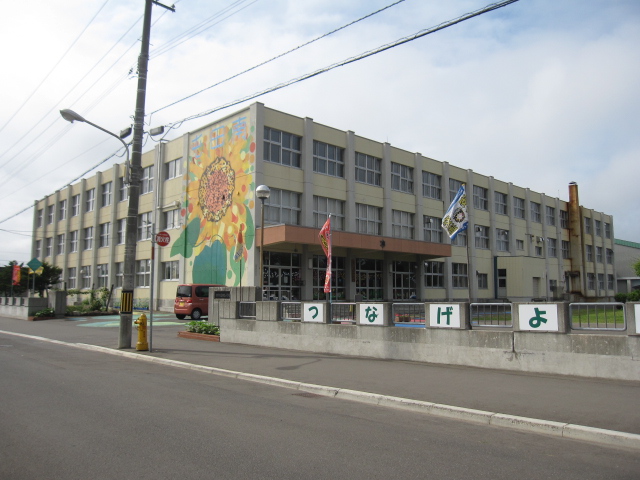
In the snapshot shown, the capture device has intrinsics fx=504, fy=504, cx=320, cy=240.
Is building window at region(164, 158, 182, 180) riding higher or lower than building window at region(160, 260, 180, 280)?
higher

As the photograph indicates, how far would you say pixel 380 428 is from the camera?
21.6ft

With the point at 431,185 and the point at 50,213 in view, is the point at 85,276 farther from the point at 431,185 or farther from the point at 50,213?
the point at 431,185

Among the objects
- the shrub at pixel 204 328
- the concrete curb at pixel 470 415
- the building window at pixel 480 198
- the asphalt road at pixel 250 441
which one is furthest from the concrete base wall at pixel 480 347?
the building window at pixel 480 198

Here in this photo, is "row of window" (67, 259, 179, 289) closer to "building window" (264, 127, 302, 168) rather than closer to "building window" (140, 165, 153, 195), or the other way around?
"building window" (140, 165, 153, 195)

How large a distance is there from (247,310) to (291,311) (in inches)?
79.7

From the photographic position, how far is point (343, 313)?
13.9 m

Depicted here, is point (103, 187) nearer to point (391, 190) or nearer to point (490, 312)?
point (391, 190)

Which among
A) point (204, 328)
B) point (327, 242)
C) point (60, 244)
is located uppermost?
point (60, 244)

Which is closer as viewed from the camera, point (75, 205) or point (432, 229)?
point (432, 229)

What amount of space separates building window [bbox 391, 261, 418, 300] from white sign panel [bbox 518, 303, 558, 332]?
26.3m

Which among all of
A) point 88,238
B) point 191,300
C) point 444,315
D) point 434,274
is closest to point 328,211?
point 191,300

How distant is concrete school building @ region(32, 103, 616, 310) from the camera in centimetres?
3006

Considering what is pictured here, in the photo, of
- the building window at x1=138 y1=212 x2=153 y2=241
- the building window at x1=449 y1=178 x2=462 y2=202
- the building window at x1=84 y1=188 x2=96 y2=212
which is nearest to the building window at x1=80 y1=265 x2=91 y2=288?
the building window at x1=84 y1=188 x2=96 y2=212

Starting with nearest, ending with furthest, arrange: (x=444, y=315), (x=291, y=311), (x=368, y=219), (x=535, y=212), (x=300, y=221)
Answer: (x=444, y=315) → (x=291, y=311) → (x=300, y=221) → (x=368, y=219) → (x=535, y=212)
